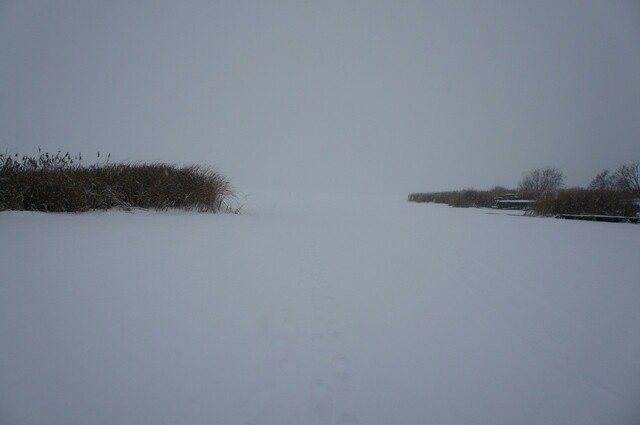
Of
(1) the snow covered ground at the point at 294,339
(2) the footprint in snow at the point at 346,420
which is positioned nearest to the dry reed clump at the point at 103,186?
(1) the snow covered ground at the point at 294,339

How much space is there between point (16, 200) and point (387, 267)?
228 inches

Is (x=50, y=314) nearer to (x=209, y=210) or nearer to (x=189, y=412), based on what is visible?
(x=189, y=412)

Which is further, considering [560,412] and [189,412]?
[560,412]

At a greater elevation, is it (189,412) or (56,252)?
(56,252)

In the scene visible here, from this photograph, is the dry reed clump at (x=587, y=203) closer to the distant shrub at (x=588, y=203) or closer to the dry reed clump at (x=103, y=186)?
the distant shrub at (x=588, y=203)

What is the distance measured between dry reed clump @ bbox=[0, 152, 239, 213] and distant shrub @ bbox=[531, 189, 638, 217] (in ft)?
41.9

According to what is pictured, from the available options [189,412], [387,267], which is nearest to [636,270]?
[387,267]

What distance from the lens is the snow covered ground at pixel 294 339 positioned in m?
1.17

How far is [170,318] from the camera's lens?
1.73 meters

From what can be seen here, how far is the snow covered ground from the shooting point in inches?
45.9

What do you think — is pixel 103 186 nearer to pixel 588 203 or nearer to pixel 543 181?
pixel 588 203

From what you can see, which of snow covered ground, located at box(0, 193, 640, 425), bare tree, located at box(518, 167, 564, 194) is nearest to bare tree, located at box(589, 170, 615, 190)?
bare tree, located at box(518, 167, 564, 194)

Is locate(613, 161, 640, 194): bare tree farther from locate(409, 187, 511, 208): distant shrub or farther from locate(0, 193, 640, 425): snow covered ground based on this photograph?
locate(0, 193, 640, 425): snow covered ground

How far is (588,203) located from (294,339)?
44.9 ft
